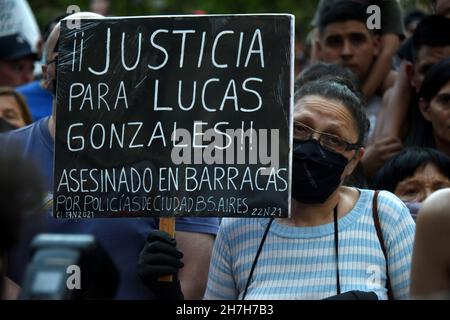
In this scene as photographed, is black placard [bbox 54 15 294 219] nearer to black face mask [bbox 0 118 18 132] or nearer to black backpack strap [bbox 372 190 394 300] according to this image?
black backpack strap [bbox 372 190 394 300]

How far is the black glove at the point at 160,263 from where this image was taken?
491cm

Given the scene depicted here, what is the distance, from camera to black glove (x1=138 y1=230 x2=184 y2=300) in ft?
16.1

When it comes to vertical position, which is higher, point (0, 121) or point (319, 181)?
point (0, 121)

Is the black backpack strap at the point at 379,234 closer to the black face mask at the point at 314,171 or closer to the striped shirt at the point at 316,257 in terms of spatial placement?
the striped shirt at the point at 316,257

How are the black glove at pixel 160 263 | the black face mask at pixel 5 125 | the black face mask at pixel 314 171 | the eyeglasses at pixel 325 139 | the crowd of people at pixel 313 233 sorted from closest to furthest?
the crowd of people at pixel 313 233
the black glove at pixel 160 263
the black face mask at pixel 314 171
the eyeglasses at pixel 325 139
the black face mask at pixel 5 125

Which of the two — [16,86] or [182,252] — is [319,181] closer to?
[182,252]

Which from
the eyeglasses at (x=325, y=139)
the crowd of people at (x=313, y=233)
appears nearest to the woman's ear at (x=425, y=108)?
the crowd of people at (x=313, y=233)

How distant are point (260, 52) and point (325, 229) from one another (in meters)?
0.76

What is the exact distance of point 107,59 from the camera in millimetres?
5258

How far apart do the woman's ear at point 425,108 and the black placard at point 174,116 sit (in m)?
1.69

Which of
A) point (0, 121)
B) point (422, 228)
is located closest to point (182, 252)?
point (422, 228)

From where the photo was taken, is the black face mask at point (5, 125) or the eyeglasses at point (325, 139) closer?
the eyeglasses at point (325, 139)

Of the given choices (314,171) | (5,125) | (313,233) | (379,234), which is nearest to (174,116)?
(314,171)
